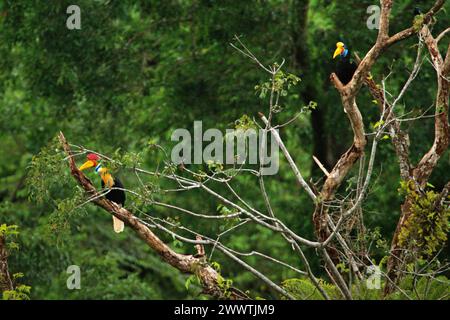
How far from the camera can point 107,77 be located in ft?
44.7

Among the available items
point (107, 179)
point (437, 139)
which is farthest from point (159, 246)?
point (437, 139)

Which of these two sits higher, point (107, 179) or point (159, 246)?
point (107, 179)

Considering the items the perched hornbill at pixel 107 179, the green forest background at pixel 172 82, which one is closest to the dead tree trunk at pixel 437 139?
the perched hornbill at pixel 107 179

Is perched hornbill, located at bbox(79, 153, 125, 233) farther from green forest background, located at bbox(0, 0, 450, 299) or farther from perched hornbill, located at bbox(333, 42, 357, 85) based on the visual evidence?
green forest background, located at bbox(0, 0, 450, 299)

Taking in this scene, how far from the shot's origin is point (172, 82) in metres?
13.7

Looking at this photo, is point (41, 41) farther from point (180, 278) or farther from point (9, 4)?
point (180, 278)

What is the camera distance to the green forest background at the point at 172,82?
13.0 meters

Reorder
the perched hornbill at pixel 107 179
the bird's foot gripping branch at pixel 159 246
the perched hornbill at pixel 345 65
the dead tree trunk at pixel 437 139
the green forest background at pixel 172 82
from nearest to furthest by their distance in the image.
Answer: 1. the bird's foot gripping branch at pixel 159 246
2. the dead tree trunk at pixel 437 139
3. the perched hornbill at pixel 107 179
4. the perched hornbill at pixel 345 65
5. the green forest background at pixel 172 82

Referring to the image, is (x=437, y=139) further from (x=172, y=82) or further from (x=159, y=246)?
(x=172, y=82)

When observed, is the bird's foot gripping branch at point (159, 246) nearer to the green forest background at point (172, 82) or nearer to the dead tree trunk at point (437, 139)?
the dead tree trunk at point (437, 139)

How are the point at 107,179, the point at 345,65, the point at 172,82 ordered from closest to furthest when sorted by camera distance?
the point at 107,179
the point at 345,65
the point at 172,82

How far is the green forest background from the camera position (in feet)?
42.7

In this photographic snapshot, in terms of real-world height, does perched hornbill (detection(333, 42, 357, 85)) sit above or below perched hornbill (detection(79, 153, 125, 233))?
above

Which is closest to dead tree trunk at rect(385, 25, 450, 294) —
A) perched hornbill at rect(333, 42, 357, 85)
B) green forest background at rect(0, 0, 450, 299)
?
perched hornbill at rect(333, 42, 357, 85)
